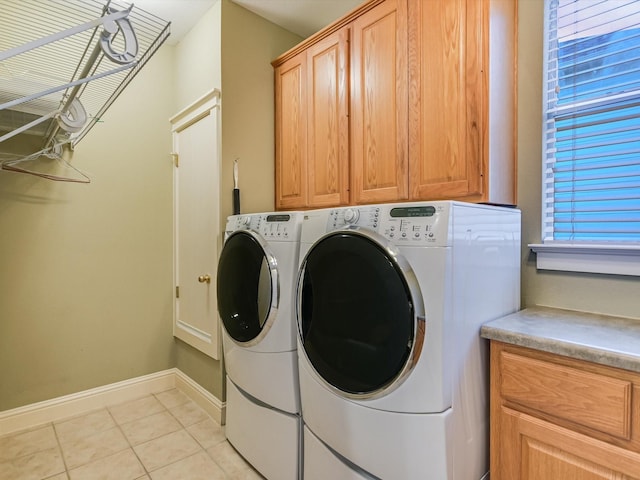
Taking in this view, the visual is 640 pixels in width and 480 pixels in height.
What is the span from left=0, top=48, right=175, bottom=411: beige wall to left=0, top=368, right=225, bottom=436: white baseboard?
2.1 inches

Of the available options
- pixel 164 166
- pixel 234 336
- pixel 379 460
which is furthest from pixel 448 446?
pixel 164 166

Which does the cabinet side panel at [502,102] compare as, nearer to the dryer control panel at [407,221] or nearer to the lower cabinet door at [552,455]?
the dryer control panel at [407,221]

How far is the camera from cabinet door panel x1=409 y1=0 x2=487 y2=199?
4.43 ft

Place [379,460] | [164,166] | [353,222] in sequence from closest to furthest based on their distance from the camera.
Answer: [379,460] < [353,222] < [164,166]

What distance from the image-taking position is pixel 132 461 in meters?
1.78

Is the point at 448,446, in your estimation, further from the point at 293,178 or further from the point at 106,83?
the point at 106,83

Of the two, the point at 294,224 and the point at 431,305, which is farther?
the point at 294,224

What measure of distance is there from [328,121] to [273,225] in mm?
754

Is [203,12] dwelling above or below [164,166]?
above

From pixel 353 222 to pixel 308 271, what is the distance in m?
0.29

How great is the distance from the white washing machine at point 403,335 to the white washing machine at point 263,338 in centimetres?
15

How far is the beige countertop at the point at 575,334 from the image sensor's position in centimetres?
91

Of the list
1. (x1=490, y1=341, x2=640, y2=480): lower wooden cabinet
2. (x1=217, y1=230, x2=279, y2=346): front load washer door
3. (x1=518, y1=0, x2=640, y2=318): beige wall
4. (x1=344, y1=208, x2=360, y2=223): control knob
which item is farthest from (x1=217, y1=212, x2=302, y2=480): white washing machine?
(x1=518, y1=0, x2=640, y2=318): beige wall

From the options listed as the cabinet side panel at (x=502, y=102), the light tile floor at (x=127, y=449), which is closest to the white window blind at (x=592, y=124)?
the cabinet side panel at (x=502, y=102)
